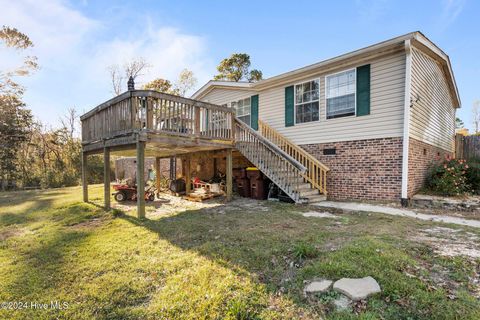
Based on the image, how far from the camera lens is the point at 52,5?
25.1 ft

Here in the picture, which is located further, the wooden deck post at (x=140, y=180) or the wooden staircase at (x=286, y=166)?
the wooden staircase at (x=286, y=166)

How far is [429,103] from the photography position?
8.07 metres

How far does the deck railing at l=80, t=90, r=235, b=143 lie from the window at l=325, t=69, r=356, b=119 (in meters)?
3.28

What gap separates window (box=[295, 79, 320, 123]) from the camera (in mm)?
8141

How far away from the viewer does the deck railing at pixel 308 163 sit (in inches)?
291

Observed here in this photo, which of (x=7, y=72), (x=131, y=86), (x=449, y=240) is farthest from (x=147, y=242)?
(x=7, y=72)

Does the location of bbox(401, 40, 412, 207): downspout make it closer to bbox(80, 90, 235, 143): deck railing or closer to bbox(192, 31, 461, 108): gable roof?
bbox(192, 31, 461, 108): gable roof

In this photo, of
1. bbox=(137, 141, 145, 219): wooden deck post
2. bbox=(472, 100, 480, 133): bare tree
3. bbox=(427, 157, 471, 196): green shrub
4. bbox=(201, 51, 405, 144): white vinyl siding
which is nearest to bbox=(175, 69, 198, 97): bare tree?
bbox=(201, 51, 405, 144): white vinyl siding

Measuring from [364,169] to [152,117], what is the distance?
6147 mm

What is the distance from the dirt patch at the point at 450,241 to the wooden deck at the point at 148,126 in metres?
5.28

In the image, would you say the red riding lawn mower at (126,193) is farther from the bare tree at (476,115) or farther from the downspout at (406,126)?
the bare tree at (476,115)

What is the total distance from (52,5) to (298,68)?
328 inches

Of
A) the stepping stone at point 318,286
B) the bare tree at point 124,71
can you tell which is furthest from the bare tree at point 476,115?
the stepping stone at point 318,286

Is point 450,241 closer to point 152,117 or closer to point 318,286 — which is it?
point 318,286
